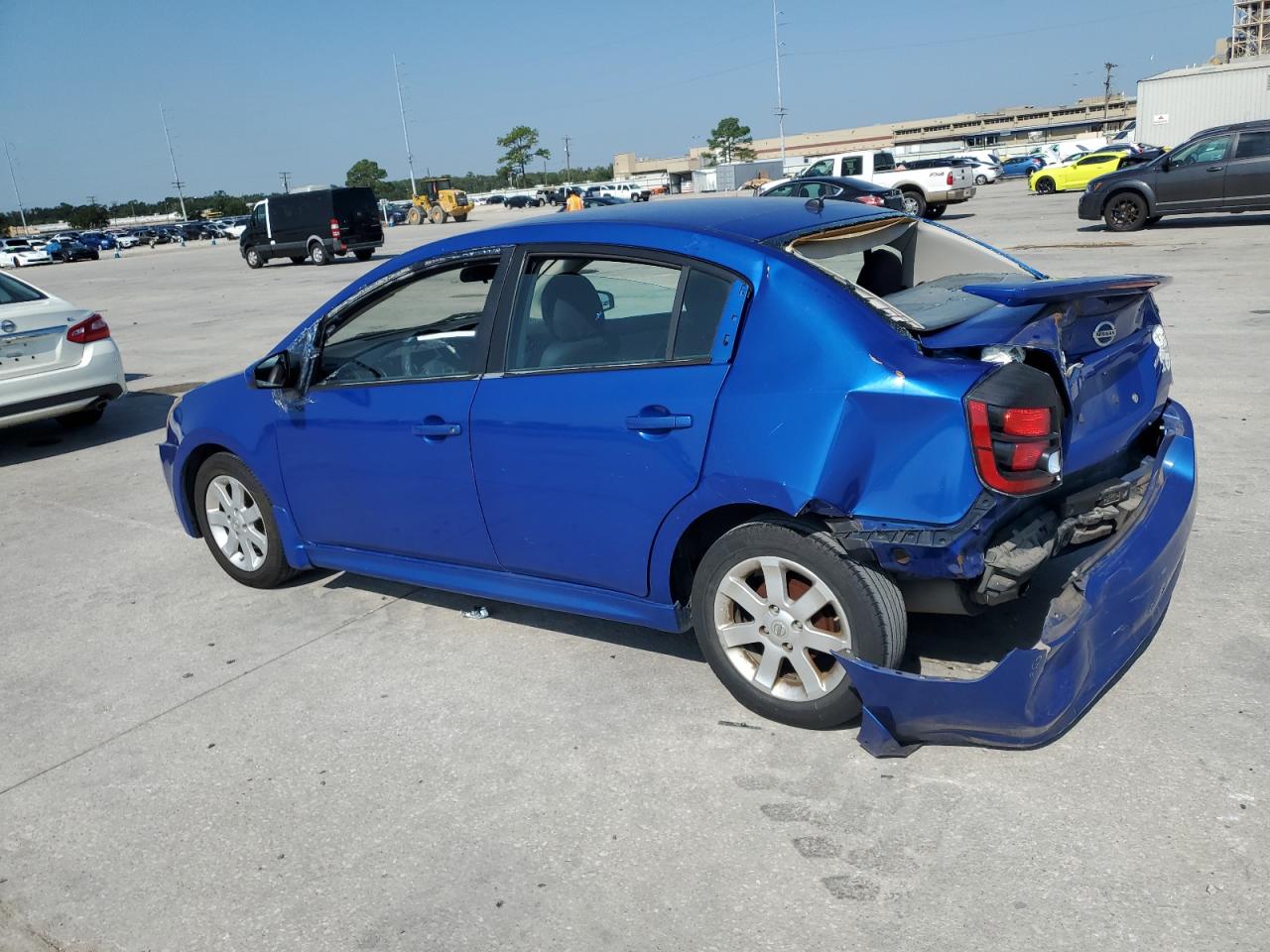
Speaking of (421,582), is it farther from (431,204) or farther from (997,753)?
(431,204)

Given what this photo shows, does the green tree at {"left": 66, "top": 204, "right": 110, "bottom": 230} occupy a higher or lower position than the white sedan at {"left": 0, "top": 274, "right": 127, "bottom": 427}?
higher

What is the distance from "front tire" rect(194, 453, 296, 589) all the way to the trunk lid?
10.6ft

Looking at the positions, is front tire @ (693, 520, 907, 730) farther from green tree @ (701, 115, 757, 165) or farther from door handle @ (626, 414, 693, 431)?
green tree @ (701, 115, 757, 165)

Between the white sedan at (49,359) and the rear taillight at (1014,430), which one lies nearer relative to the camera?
the rear taillight at (1014,430)

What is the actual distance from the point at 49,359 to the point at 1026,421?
25.9 ft

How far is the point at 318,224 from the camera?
30.3m

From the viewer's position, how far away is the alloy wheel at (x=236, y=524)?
5109 millimetres

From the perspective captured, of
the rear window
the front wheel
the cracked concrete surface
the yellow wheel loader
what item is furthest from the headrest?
the yellow wheel loader

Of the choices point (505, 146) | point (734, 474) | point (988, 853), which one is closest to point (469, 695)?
point (734, 474)

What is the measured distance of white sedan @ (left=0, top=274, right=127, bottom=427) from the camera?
8180mm

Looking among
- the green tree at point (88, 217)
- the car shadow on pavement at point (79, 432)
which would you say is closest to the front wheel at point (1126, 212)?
the car shadow on pavement at point (79, 432)

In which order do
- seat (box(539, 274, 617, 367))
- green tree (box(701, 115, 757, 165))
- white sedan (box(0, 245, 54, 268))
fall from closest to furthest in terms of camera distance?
1. seat (box(539, 274, 617, 367))
2. white sedan (box(0, 245, 54, 268))
3. green tree (box(701, 115, 757, 165))

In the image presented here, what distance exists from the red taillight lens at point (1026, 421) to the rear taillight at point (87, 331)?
7.63 metres

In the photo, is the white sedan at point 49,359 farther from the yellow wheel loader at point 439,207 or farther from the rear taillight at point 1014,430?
the yellow wheel loader at point 439,207
